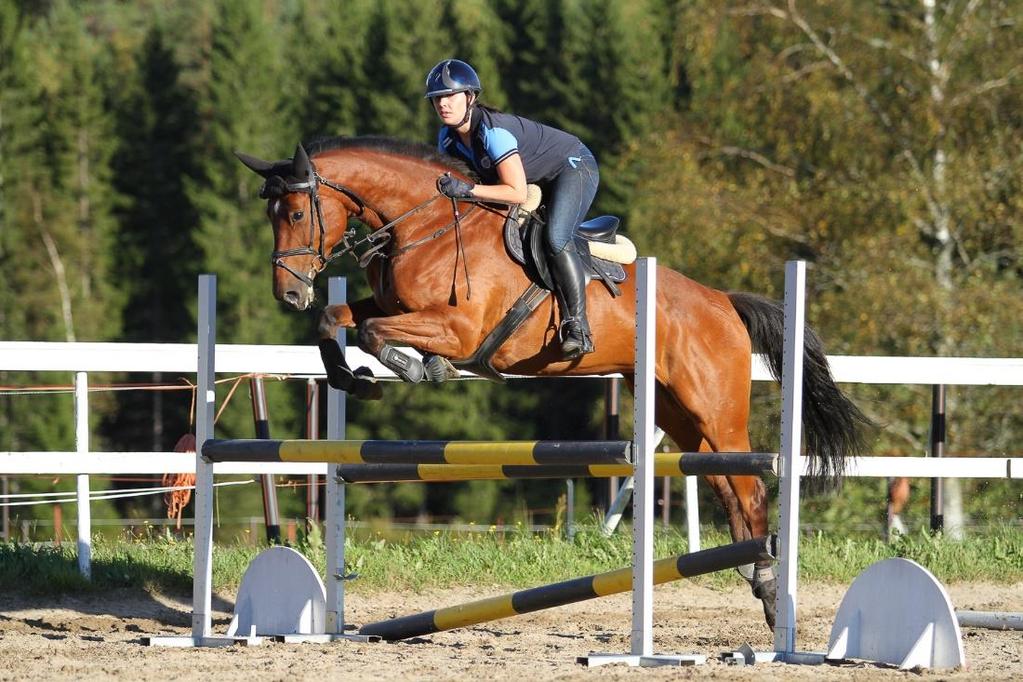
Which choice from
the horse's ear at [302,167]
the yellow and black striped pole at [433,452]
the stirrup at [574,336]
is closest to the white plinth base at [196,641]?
the yellow and black striped pole at [433,452]

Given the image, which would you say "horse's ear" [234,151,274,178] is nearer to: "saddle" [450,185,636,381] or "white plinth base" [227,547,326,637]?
"saddle" [450,185,636,381]

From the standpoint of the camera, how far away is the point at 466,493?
36.3 m

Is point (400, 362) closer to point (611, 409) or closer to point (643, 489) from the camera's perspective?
point (643, 489)

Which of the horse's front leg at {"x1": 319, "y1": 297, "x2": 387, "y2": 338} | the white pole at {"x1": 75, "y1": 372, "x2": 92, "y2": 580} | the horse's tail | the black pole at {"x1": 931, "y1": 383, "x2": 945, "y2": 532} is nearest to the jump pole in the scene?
the horse's front leg at {"x1": 319, "y1": 297, "x2": 387, "y2": 338}

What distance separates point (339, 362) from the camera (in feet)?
20.1

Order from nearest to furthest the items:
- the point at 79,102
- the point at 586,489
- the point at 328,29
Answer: the point at 586,489 → the point at 79,102 → the point at 328,29

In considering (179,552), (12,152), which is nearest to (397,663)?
(179,552)

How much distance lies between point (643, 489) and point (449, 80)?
1965mm

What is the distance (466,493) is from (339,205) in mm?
30208

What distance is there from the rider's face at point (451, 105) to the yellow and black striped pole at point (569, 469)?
4.95 feet

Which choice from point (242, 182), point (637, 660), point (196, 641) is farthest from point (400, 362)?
point (242, 182)

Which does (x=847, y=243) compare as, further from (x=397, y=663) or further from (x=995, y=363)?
(x=397, y=663)

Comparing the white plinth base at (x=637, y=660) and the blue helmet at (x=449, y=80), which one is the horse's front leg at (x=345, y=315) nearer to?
the blue helmet at (x=449, y=80)

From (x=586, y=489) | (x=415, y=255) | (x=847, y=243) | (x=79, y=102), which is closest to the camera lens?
(x=415, y=255)
